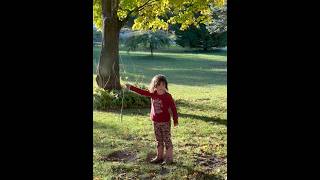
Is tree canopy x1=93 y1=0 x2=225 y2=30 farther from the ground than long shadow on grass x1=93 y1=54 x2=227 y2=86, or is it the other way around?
tree canopy x1=93 y1=0 x2=225 y2=30

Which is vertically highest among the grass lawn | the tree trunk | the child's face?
the tree trunk

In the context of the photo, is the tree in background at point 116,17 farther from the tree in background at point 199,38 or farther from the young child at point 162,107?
the tree in background at point 199,38

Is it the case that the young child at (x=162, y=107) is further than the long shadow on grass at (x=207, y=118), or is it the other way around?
the long shadow on grass at (x=207, y=118)

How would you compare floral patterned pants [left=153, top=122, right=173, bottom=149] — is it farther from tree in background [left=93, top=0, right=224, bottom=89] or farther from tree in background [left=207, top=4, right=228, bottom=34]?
tree in background [left=207, top=4, right=228, bottom=34]

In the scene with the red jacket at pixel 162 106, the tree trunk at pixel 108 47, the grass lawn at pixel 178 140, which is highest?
the tree trunk at pixel 108 47

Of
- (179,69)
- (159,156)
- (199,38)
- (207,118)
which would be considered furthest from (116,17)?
(199,38)

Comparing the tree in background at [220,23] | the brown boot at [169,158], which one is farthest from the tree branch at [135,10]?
the brown boot at [169,158]

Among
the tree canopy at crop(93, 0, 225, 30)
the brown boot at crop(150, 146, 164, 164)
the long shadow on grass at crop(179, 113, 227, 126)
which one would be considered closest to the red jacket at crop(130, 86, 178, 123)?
the brown boot at crop(150, 146, 164, 164)

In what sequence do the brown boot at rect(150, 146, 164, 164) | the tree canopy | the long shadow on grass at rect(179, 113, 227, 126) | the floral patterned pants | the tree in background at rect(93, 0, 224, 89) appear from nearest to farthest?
the floral patterned pants
the brown boot at rect(150, 146, 164, 164)
the long shadow on grass at rect(179, 113, 227, 126)
the tree in background at rect(93, 0, 224, 89)
the tree canopy

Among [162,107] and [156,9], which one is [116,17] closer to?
[156,9]
